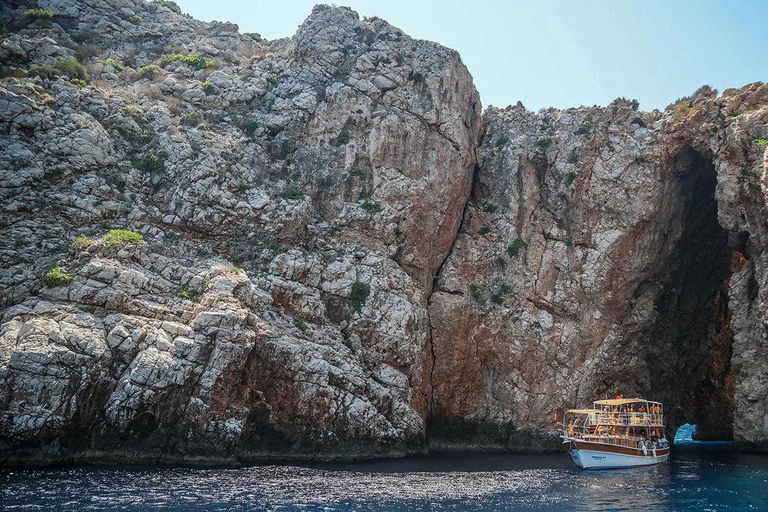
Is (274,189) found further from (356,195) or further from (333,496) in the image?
(333,496)

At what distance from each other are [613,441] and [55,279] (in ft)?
126

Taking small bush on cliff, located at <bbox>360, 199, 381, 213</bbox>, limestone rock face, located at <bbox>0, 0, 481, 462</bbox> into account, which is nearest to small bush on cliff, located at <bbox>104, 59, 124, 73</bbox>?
limestone rock face, located at <bbox>0, 0, 481, 462</bbox>

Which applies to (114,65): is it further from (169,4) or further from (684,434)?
(684,434)

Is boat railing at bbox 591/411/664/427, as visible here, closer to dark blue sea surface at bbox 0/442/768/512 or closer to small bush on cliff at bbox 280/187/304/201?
dark blue sea surface at bbox 0/442/768/512

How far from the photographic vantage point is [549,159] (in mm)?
51844

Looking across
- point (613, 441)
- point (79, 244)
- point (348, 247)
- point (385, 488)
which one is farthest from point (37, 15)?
point (613, 441)

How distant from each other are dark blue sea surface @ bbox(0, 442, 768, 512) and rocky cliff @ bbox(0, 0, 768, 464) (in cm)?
382

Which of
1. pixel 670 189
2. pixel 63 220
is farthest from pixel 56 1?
pixel 670 189

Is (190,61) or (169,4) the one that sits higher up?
(169,4)

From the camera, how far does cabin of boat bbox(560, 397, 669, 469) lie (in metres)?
39.3

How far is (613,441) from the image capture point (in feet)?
135

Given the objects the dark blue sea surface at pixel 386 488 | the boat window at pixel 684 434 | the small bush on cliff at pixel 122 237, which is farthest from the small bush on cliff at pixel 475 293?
the boat window at pixel 684 434

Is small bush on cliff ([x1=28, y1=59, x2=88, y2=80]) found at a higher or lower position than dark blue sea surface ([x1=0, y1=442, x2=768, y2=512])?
higher

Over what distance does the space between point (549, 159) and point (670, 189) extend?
407 inches
